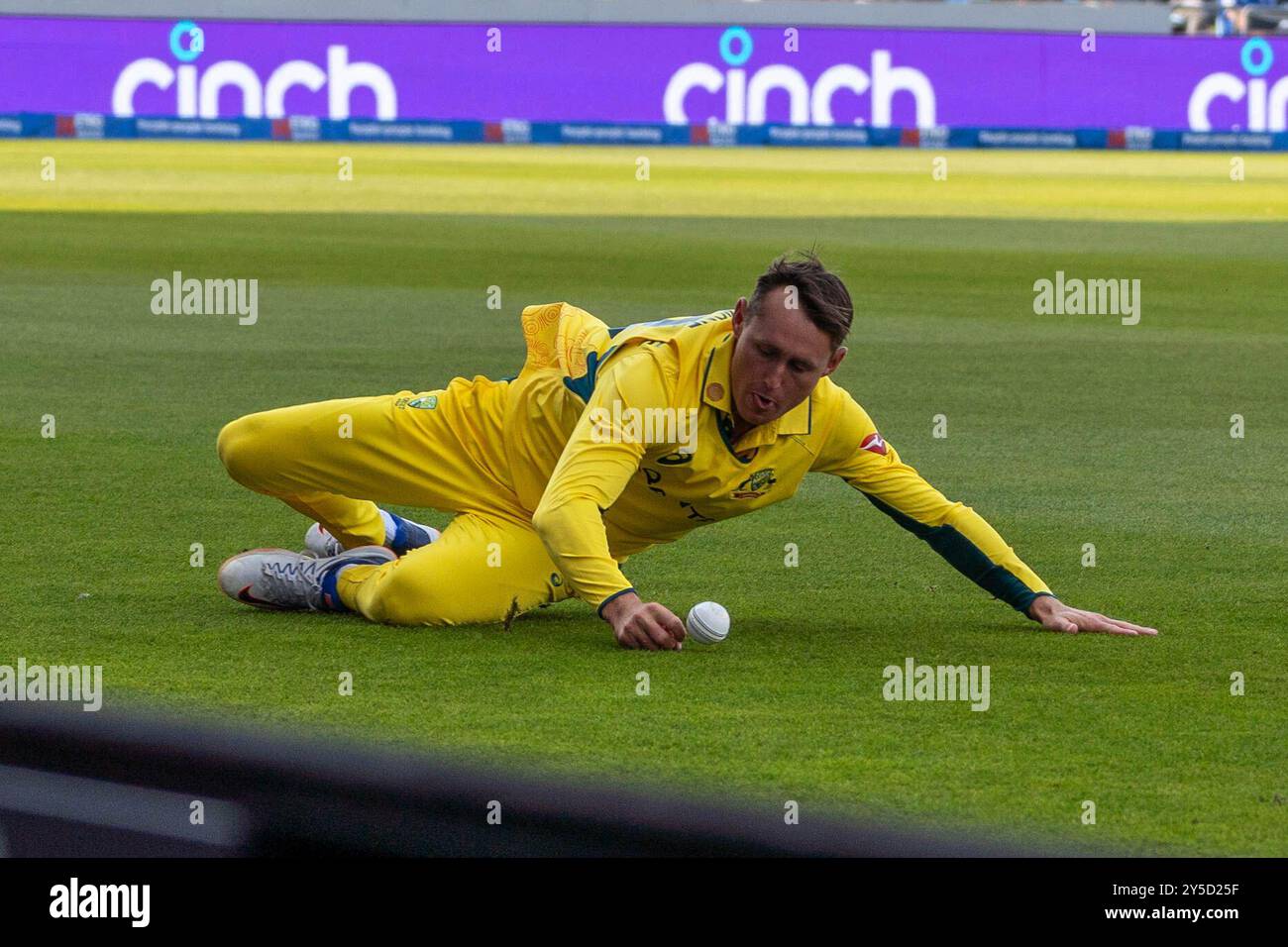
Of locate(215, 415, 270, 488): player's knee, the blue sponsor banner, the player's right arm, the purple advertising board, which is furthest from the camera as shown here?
the blue sponsor banner

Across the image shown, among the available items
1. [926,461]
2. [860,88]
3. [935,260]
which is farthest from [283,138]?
[926,461]

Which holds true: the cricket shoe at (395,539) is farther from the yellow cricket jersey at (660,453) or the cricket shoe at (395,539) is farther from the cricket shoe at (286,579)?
the yellow cricket jersey at (660,453)

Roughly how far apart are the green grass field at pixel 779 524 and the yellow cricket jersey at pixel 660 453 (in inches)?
13.2

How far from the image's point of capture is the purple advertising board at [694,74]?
36.1 m

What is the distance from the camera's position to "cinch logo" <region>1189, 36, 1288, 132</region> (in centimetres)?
3616

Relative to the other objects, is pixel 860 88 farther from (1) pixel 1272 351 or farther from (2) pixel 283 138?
(1) pixel 1272 351

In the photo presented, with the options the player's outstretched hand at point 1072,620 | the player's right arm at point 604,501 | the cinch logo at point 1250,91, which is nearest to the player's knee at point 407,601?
the player's right arm at point 604,501

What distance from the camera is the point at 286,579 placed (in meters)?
6.29

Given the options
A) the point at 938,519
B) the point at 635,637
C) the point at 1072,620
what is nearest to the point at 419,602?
the point at 635,637

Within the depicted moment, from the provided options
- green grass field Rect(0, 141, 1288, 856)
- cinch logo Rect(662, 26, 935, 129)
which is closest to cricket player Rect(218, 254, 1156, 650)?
green grass field Rect(0, 141, 1288, 856)

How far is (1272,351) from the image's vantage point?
1384 centimetres

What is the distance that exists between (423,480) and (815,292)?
163 centimetres

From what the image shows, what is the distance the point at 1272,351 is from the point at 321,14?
93.9ft

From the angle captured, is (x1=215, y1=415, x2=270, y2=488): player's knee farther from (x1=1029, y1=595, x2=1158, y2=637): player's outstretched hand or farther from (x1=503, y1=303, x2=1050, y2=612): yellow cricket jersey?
(x1=1029, y1=595, x2=1158, y2=637): player's outstretched hand
